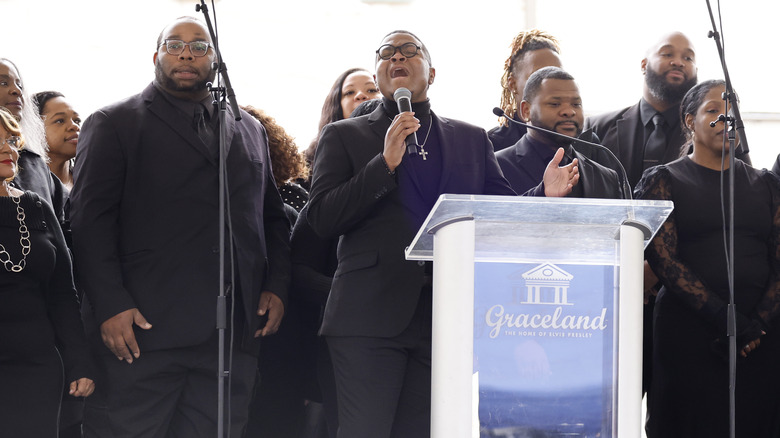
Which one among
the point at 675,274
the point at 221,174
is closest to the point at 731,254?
the point at 675,274

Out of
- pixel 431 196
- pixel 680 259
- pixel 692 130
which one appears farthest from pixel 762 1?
pixel 431 196

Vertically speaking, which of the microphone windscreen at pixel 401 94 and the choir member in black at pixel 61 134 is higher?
the choir member in black at pixel 61 134

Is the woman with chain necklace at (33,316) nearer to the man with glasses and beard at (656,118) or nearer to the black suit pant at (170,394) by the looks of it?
the black suit pant at (170,394)

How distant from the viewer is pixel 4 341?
277 centimetres

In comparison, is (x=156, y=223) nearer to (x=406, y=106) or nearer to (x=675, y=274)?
(x=406, y=106)

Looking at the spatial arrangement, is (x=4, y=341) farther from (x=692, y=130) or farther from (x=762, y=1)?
(x=762, y=1)

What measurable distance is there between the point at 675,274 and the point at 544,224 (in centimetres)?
161

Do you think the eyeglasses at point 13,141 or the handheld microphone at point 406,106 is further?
the eyeglasses at point 13,141

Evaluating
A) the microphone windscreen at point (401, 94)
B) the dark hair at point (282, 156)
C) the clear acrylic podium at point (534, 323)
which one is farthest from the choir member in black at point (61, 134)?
the clear acrylic podium at point (534, 323)

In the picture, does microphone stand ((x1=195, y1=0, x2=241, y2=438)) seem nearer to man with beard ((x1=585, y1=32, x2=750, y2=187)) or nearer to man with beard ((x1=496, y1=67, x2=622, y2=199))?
man with beard ((x1=496, y1=67, x2=622, y2=199))

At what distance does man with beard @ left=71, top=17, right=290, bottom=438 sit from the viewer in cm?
293

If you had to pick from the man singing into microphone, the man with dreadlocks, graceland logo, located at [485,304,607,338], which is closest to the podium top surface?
graceland logo, located at [485,304,607,338]

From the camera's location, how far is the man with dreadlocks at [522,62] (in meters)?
4.50

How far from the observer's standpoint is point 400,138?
2.68 meters
